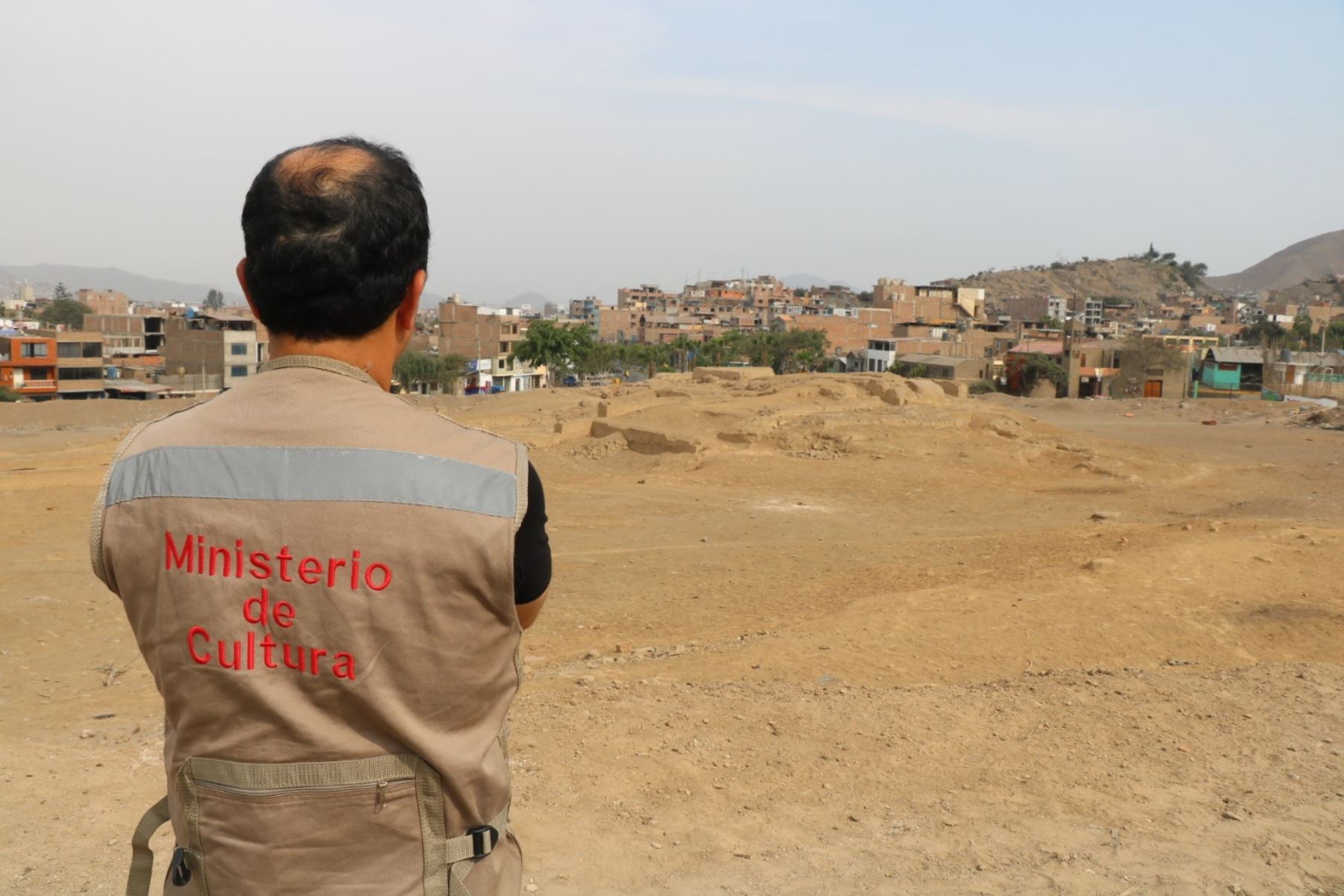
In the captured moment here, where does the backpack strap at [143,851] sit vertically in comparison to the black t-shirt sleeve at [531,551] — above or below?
below

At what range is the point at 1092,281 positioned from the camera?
12175 centimetres

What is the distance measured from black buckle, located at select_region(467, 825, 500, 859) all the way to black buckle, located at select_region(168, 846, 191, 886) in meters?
0.37

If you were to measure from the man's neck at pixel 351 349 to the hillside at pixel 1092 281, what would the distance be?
11393 centimetres

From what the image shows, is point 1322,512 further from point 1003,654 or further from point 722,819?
point 722,819

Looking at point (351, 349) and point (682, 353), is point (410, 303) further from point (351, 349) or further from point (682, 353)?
point (682, 353)

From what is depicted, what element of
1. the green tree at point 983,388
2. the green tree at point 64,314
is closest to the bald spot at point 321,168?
the green tree at point 983,388

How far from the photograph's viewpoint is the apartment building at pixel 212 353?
141 feet

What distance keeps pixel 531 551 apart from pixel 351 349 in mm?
384

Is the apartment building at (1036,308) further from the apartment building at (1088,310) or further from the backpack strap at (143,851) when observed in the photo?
the backpack strap at (143,851)

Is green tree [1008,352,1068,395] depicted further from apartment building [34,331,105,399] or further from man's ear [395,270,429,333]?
man's ear [395,270,429,333]

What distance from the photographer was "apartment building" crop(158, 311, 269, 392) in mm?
43062

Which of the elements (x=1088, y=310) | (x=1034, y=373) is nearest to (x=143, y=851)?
(x=1034, y=373)

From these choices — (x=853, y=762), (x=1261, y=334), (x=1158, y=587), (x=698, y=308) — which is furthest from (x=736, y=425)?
(x=698, y=308)

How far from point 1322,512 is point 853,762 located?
11.4 m
